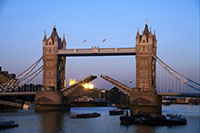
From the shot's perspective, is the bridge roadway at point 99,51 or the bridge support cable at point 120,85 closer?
the bridge support cable at point 120,85

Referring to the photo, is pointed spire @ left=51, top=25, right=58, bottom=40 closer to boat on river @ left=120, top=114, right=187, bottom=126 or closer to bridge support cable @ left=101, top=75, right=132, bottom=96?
bridge support cable @ left=101, top=75, right=132, bottom=96

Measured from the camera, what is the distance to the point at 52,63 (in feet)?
264

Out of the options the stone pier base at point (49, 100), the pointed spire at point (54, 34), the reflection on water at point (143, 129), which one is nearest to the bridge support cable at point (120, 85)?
the stone pier base at point (49, 100)

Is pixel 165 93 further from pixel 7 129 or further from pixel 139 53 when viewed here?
pixel 7 129

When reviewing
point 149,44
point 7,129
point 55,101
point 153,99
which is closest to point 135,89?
point 153,99

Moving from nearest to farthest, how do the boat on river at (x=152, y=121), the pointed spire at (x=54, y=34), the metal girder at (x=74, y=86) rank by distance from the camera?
the boat on river at (x=152, y=121) → the metal girder at (x=74, y=86) → the pointed spire at (x=54, y=34)

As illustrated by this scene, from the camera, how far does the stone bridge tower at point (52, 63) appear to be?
8019 cm

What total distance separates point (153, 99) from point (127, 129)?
79.4 feet

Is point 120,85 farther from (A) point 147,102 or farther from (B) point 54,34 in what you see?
(B) point 54,34

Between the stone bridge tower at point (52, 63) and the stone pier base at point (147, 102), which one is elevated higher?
the stone bridge tower at point (52, 63)

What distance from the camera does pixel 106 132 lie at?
43.7 meters

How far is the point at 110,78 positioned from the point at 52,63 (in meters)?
15.0

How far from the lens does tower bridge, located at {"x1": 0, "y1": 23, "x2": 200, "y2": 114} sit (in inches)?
2768

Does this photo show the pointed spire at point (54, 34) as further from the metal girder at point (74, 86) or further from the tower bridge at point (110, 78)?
the metal girder at point (74, 86)
